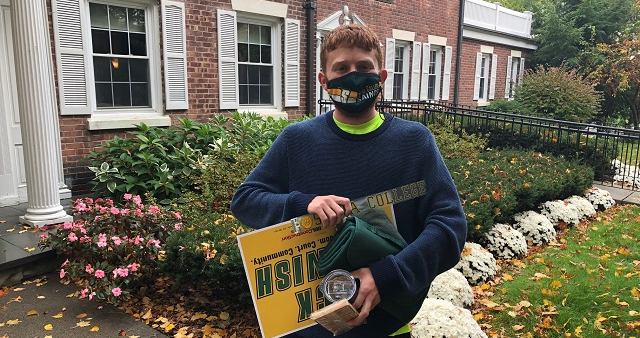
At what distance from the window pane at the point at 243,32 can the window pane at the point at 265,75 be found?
0.66m

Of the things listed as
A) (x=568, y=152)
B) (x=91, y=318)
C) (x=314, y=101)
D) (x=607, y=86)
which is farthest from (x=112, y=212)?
(x=607, y=86)

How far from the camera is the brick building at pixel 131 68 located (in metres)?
5.11

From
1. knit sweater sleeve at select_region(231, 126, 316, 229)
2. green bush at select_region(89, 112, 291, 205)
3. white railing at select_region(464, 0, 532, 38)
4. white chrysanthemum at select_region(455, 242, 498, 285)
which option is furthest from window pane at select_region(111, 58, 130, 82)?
white railing at select_region(464, 0, 532, 38)

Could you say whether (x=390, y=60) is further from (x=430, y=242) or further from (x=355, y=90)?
(x=430, y=242)

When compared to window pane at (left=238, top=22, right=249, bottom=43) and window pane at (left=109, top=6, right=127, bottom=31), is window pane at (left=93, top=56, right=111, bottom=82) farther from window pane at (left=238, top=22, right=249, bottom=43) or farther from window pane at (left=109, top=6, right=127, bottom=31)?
window pane at (left=238, top=22, right=249, bottom=43)

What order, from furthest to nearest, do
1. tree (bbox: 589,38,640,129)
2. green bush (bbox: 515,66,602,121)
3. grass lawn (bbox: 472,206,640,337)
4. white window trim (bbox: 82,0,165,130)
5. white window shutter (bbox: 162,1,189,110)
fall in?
tree (bbox: 589,38,640,129), green bush (bbox: 515,66,602,121), white window shutter (bbox: 162,1,189,110), white window trim (bbox: 82,0,165,130), grass lawn (bbox: 472,206,640,337)

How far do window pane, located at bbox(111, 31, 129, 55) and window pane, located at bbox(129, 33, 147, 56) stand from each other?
0.08 m

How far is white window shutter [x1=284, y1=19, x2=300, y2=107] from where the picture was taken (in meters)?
9.50

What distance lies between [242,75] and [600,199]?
642 centimetres

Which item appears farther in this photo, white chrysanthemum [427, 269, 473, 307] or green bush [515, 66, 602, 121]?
green bush [515, 66, 602, 121]

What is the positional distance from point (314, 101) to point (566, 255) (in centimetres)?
628

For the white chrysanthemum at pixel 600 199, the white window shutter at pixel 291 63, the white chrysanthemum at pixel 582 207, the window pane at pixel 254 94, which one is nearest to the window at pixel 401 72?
the white window shutter at pixel 291 63

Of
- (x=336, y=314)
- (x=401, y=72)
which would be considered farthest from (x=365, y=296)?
(x=401, y=72)

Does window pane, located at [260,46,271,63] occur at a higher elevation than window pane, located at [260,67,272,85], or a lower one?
higher
